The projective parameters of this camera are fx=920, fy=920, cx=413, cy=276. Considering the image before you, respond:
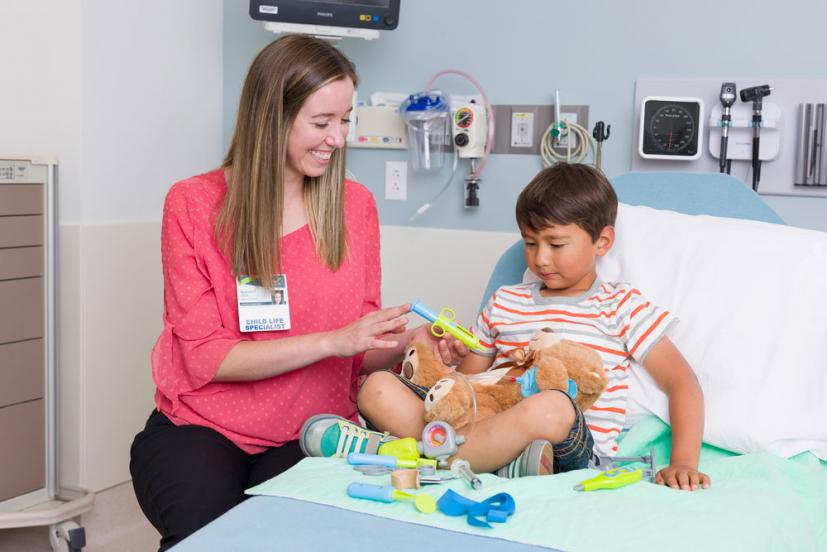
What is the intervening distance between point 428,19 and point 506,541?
1942mm

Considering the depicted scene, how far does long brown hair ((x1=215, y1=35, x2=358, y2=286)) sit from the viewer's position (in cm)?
169

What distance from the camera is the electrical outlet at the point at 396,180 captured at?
9.16ft

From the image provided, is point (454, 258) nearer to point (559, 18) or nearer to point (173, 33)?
point (559, 18)

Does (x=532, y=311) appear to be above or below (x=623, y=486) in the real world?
above

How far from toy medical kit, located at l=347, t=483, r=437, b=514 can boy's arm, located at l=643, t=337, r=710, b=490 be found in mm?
404

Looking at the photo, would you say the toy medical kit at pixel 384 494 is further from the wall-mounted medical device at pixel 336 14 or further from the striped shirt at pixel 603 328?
the wall-mounted medical device at pixel 336 14

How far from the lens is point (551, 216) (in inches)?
67.3

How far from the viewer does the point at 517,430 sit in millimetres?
1407

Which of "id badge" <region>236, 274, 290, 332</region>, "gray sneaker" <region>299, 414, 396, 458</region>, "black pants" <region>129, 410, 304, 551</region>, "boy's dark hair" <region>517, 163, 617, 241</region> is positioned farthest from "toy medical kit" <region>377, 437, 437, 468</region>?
"boy's dark hair" <region>517, 163, 617, 241</region>

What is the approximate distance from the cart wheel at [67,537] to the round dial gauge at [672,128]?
72.3 inches

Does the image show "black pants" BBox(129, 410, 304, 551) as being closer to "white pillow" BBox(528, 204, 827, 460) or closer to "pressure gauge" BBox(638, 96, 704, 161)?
"white pillow" BBox(528, 204, 827, 460)

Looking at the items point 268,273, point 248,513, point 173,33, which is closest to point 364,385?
point 268,273

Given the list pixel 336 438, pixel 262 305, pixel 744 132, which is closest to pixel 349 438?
pixel 336 438

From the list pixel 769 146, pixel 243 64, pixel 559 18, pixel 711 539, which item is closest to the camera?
pixel 711 539
